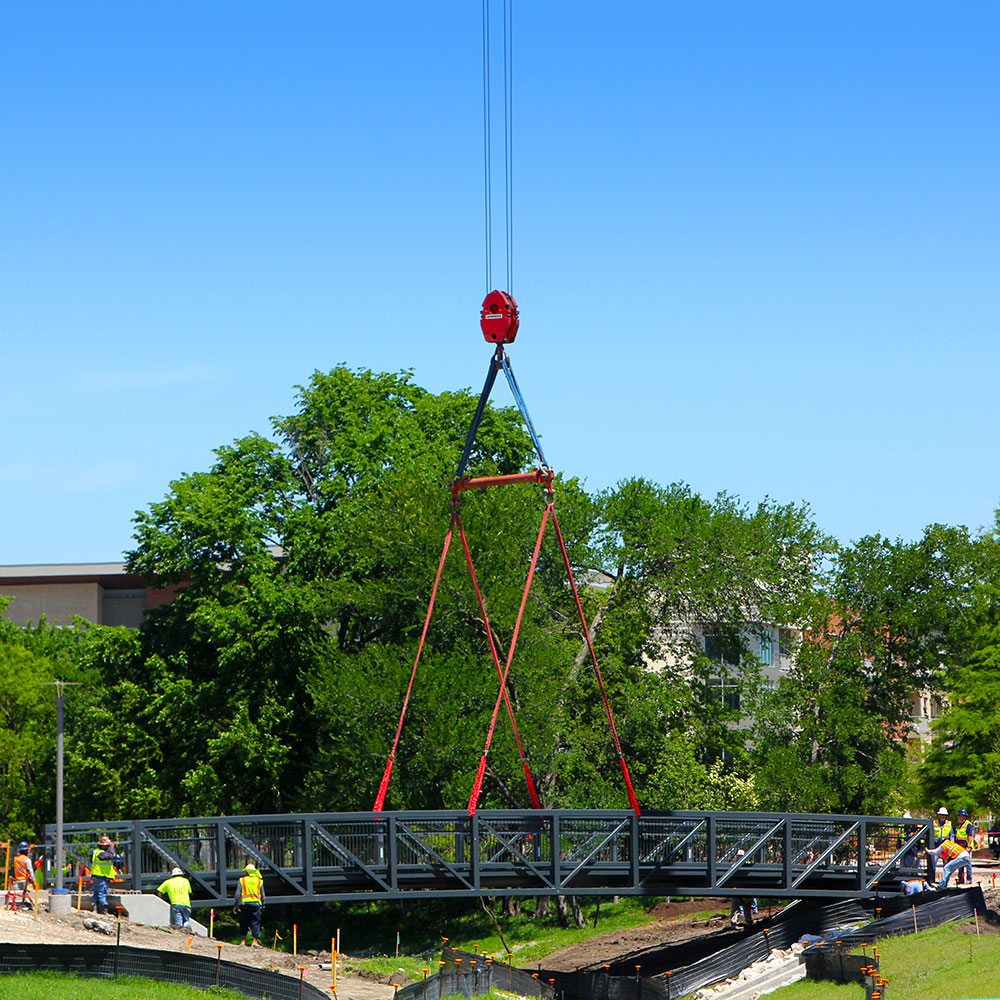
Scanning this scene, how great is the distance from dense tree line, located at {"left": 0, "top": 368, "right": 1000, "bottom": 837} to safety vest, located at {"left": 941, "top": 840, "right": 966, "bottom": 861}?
12331 mm

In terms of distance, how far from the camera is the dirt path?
2616 centimetres

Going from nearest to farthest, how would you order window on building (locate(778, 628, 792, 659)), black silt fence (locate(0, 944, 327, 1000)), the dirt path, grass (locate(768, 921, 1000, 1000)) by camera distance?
black silt fence (locate(0, 944, 327, 1000)), grass (locate(768, 921, 1000, 1000)), the dirt path, window on building (locate(778, 628, 792, 659))

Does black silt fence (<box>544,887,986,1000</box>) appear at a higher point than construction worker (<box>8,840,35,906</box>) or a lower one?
lower

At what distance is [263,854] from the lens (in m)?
29.8

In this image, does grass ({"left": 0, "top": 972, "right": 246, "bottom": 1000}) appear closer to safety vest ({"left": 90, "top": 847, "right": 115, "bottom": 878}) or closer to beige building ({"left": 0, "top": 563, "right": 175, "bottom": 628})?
safety vest ({"left": 90, "top": 847, "right": 115, "bottom": 878})

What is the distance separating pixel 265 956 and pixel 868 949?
11.4 m

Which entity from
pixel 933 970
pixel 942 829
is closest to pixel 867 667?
pixel 942 829

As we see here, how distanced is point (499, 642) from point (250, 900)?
647 inches

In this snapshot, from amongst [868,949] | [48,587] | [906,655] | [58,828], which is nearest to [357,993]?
[58,828]

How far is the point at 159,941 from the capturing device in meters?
26.8

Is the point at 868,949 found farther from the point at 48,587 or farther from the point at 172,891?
the point at 48,587

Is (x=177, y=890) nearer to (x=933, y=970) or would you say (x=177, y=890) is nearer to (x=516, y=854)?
(x=516, y=854)

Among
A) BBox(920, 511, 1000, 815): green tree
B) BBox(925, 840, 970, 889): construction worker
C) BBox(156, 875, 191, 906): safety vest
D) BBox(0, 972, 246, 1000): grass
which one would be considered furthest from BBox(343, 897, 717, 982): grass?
BBox(0, 972, 246, 1000): grass

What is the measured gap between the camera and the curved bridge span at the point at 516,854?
29625 millimetres
